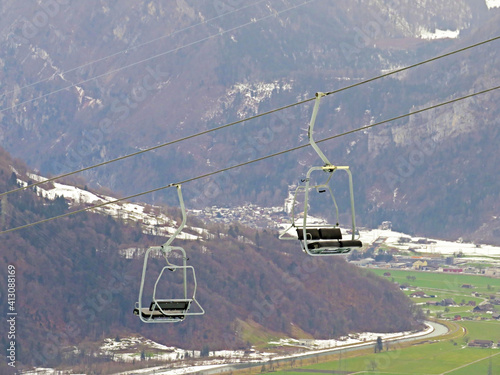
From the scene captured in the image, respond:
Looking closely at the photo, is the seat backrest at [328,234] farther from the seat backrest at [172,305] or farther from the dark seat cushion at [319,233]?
the seat backrest at [172,305]

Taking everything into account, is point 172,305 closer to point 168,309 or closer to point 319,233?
point 168,309

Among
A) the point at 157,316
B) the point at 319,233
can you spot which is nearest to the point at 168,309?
the point at 157,316

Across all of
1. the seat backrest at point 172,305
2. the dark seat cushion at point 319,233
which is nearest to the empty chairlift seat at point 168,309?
the seat backrest at point 172,305

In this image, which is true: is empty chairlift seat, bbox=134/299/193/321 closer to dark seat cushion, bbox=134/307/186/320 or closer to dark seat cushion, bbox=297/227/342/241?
dark seat cushion, bbox=134/307/186/320

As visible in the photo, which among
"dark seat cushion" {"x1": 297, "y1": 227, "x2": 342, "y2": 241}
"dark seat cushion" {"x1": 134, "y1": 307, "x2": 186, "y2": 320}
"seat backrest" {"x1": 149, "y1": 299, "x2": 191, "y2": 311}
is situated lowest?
"dark seat cushion" {"x1": 134, "y1": 307, "x2": 186, "y2": 320}

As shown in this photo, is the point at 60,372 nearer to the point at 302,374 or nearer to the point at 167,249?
the point at 302,374

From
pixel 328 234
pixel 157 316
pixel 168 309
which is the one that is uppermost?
pixel 328 234

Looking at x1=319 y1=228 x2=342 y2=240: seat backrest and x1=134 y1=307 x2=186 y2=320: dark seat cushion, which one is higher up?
x1=319 y1=228 x2=342 y2=240: seat backrest

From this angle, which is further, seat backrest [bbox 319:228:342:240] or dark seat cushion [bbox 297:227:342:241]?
seat backrest [bbox 319:228:342:240]

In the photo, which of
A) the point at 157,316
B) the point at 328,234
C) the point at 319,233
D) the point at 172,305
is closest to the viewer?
the point at 319,233

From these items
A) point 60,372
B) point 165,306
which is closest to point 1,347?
point 60,372

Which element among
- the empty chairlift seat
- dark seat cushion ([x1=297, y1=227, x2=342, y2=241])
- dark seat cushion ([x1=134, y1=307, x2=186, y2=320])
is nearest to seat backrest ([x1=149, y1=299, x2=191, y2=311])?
the empty chairlift seat
